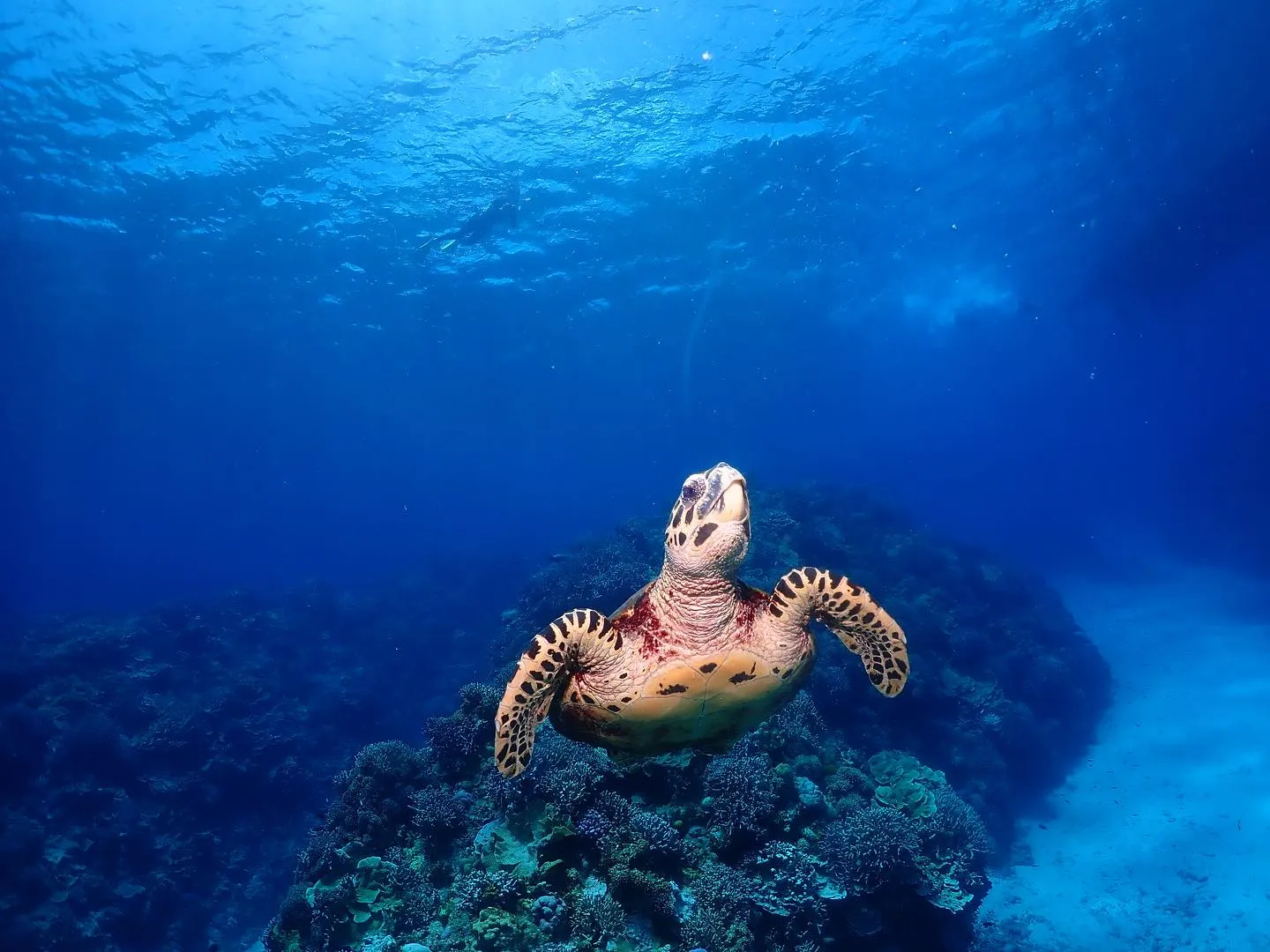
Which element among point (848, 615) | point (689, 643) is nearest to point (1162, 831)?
point (848, 615)

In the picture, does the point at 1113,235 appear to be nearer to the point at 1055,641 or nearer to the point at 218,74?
the point at 1055,641

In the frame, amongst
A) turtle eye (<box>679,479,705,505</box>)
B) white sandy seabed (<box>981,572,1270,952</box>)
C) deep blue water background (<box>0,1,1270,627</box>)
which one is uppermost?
deep blue water background (<box>0,1,1270,627</box>)

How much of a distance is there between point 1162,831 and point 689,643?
1232cm

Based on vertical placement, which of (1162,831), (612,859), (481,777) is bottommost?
(612,859)

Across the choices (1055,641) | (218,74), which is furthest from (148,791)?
(1055,641)

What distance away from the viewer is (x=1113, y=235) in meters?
28.0

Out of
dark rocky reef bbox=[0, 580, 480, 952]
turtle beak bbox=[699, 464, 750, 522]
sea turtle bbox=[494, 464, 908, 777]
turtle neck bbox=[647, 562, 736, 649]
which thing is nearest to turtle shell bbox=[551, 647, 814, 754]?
sea turtle bbox=[494, 464, 908, 777]

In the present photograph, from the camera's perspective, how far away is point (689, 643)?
411 centimetres

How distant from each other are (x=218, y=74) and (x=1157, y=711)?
97.7 ft

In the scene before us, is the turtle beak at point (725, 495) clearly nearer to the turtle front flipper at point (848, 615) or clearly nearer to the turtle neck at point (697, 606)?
the turtle neck at point (697, 606)

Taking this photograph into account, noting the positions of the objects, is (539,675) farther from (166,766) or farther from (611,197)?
(611,197)

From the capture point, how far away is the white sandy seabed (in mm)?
9250

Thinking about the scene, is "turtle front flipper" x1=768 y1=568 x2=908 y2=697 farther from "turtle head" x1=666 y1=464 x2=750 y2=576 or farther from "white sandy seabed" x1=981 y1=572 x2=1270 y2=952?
"white sandy seabed" x1=981 y1=572 x2=1270 y2=952

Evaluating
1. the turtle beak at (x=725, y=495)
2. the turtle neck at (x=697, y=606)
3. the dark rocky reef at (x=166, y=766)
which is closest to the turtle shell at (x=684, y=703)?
the turtle neck at (x=697, y=606)
